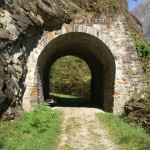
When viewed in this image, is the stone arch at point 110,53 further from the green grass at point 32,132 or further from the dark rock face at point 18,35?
the green grass at point 32,132

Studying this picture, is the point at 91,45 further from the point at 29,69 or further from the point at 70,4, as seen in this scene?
the point at 29,69

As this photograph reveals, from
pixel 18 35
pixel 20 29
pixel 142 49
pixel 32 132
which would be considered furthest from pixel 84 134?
pixel 142 49

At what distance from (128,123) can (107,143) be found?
274cm

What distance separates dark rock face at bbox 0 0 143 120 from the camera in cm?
1073

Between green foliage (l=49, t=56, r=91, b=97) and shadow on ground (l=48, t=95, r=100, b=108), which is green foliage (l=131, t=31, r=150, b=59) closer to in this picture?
shadow on ground (l=48, t=95, r=100, b=108)

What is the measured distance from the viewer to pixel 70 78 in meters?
29.7

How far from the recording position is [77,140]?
9836 mm

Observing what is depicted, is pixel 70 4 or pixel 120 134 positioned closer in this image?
pixel 120 134

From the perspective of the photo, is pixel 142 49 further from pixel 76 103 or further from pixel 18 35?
pixel 76 103

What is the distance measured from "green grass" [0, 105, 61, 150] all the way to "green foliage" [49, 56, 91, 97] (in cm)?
1682

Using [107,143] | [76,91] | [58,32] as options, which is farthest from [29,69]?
[76,91]

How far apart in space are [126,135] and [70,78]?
19897 millimetres

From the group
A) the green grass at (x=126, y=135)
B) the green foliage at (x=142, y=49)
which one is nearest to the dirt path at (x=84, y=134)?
the green grass at (x=126, y=135)

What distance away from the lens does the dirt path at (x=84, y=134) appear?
9.23 meters
